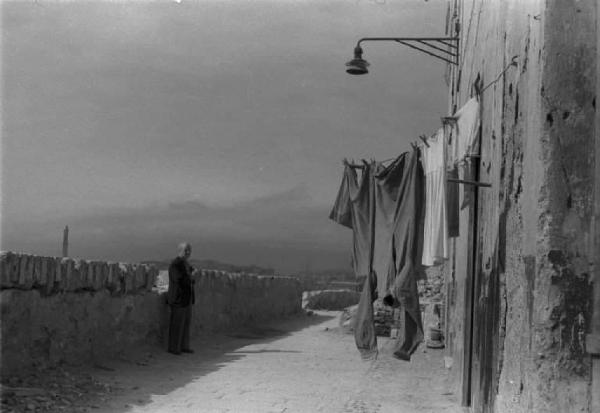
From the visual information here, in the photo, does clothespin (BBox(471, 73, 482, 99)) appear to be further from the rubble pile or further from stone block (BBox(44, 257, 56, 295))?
stone block (BBox(44, 257, 56, 295))

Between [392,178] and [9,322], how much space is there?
4189mm

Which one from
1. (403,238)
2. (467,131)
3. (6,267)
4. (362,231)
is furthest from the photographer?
(362,231)

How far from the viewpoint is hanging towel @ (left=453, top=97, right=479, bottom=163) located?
637 centimetres

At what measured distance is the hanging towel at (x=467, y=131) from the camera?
6367mm

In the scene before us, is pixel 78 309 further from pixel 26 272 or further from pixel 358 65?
pixel 358 65

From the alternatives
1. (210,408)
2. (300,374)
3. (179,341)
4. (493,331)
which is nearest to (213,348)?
(179,341)

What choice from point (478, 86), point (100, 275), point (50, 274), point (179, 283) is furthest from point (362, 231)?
point (179, 283)

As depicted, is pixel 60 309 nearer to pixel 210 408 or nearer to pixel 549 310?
pixel 210 408

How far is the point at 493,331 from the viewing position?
5.49 metres

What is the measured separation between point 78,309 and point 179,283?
2.83 m

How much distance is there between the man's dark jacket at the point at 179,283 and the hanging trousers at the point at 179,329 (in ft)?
0.38

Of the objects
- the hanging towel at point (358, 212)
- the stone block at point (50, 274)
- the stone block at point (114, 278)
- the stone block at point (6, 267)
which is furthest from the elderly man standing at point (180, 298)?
the hanging towel at point (358, 212)

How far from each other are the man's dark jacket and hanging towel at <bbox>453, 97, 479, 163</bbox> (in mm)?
5901

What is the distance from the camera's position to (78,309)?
8.63 meters
